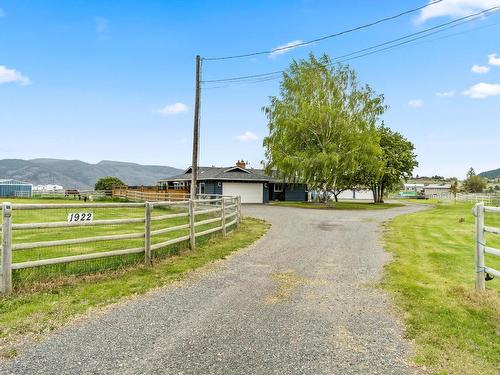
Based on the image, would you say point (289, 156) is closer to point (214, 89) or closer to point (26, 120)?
point (214, 89)

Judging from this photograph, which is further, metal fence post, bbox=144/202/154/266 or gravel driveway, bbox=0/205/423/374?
metal fence post, bbox=144/202/154/266

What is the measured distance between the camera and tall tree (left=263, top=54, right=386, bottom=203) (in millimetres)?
30531

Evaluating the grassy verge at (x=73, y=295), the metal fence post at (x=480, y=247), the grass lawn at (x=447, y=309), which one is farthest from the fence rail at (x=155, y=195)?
the metal fence post at (x=480, y=247)

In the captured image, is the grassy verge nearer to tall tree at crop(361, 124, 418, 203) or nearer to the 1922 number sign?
the 1922 number sign

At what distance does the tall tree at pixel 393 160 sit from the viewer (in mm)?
41344

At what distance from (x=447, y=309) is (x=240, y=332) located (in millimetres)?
3115

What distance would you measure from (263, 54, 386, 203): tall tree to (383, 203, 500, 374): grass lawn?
67.4 ft

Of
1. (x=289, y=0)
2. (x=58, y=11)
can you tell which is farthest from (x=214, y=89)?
(x=58, y=11)

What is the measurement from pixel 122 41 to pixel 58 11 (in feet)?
12.7

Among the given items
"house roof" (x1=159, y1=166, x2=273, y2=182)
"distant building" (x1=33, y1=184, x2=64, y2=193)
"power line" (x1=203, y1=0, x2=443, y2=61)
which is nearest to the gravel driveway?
"power line" (x1=203, y1=0, x2=443, y2=61)

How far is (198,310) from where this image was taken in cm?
521

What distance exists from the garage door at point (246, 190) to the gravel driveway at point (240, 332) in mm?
30127

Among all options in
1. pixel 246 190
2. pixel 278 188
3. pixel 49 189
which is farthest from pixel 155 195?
pixel 49 189

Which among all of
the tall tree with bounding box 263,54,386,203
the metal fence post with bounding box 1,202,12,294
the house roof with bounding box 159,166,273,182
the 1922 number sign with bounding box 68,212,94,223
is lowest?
the metal fence post with bounding box 1,202,12,294
